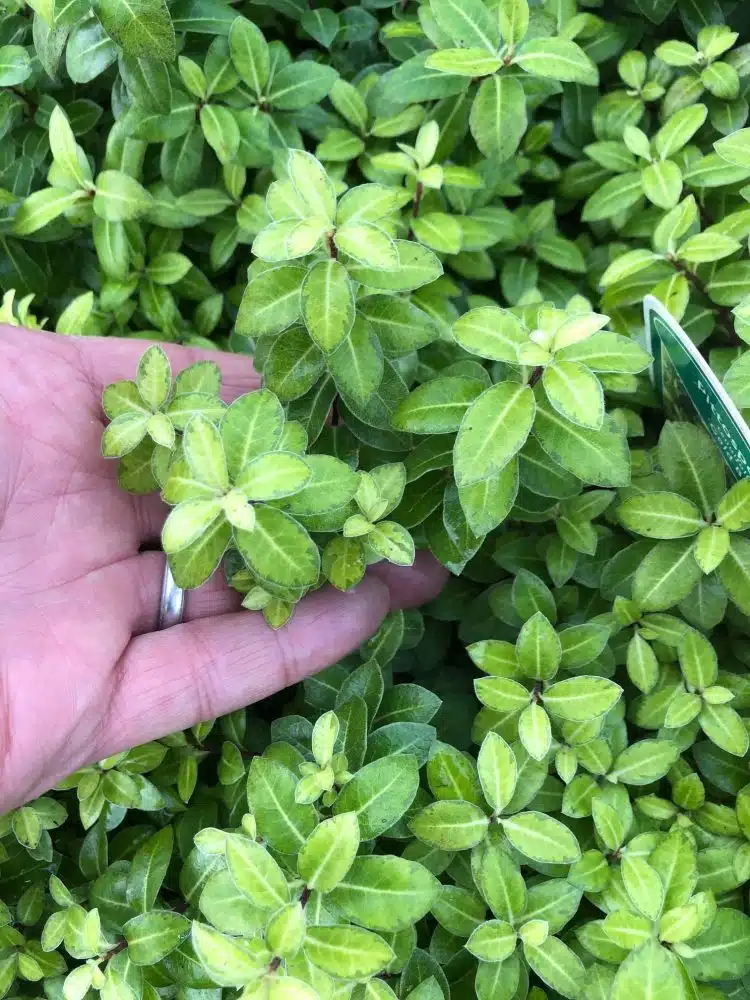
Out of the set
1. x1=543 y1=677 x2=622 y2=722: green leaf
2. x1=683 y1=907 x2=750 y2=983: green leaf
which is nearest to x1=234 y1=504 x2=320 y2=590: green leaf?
x1=543 y1=677 x2=622 y2=722: green leaf

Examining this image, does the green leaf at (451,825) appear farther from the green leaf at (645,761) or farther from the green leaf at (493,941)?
the green leaf at (645,761)

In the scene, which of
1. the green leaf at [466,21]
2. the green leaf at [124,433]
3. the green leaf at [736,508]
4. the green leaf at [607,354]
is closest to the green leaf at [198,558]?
the green leaf at [124,433]

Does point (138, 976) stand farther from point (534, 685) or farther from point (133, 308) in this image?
point (133, 308)

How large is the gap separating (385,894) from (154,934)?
42 cm

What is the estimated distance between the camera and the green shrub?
1187 mm

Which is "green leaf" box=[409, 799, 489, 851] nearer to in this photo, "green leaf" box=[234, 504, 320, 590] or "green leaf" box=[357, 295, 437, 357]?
"green leaf" box=[234, 504, 320, 590]

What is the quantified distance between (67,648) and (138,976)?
1.72ft

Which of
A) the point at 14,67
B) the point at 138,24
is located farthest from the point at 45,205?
the point at 138,24

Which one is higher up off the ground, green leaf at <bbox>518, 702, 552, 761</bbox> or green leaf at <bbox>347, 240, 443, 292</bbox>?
green leaf at <bbox>347, 240, 443, 292</bbox>

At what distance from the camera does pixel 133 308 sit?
187 cm

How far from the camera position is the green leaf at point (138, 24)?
1.43 meters

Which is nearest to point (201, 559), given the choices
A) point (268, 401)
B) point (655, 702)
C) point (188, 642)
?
point (268, 401)

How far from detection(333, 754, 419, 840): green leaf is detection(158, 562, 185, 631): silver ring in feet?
1.82

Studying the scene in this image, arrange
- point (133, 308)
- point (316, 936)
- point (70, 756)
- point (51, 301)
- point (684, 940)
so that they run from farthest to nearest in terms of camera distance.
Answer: point (51, 301)
point (133, 308)
point (70, 756)
point (684, 940)
point (316, 936)
